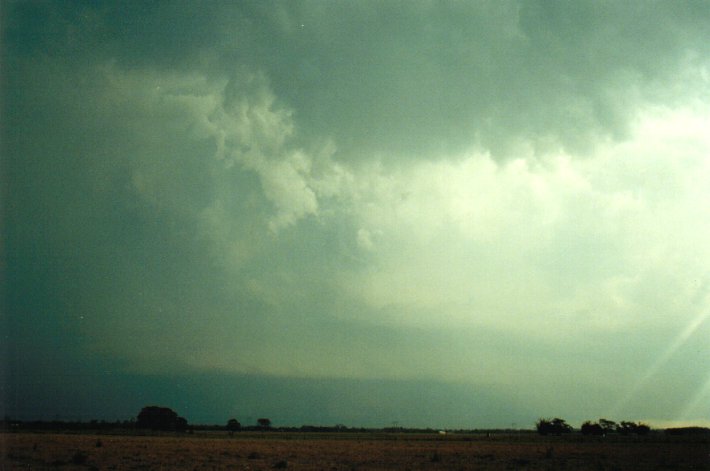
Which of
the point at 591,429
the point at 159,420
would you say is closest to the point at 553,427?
the point at 591,429

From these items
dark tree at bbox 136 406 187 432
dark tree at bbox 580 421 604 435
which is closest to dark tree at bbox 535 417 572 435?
dark tree at bbox 580 421 604 435

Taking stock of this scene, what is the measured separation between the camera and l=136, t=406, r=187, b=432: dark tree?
5098 inches

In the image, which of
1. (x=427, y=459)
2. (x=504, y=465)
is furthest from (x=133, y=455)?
(x=504, y=465)

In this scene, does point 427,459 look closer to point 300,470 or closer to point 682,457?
point 300,470

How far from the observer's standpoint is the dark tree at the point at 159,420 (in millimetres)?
129500

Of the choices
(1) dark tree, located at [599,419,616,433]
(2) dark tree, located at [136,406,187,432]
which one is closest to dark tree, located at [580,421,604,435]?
(1) dark tree, located at [599,419,616,433]

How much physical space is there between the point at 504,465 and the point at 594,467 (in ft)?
19.4

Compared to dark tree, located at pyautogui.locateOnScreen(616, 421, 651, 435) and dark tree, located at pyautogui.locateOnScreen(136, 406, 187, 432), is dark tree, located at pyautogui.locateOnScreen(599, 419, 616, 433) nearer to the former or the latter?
dark tree, located at pyautogui.locateOnScreen(616, 421, 651, 435)

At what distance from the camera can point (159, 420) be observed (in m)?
130

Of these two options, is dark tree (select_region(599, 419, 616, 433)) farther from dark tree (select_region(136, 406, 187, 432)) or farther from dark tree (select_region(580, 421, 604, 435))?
dark tree (select_region(136, 406, 187, 432))

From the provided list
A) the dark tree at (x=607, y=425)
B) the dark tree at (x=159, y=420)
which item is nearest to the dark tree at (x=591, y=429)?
the dark tree at (x=607, y=425)

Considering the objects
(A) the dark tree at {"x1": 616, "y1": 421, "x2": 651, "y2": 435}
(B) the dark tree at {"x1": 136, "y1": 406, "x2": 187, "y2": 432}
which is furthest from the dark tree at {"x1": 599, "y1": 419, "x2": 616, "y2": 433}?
(B) the dark tree at {"x1": 136, "y1": 406, "x2": 187, "y2": 432}

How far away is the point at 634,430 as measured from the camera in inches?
5197

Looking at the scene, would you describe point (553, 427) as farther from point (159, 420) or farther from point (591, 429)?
point (159, 420)
